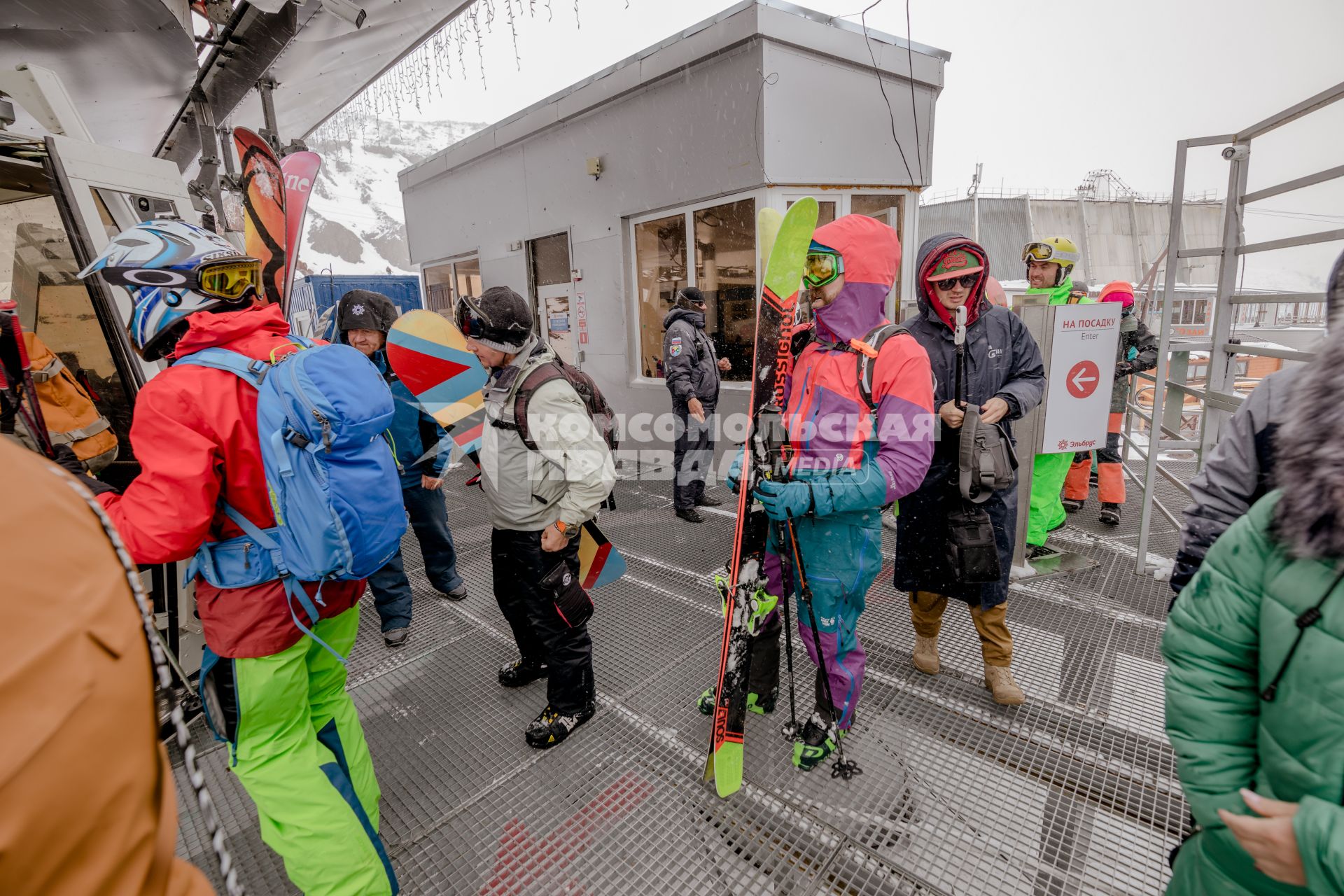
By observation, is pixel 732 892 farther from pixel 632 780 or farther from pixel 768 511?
pixel 768 511

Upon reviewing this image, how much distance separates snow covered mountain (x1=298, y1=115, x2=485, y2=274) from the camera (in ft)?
198

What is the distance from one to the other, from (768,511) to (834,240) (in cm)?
100

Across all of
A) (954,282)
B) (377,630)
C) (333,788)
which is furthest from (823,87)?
(333,788)

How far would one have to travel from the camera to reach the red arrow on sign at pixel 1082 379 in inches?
144

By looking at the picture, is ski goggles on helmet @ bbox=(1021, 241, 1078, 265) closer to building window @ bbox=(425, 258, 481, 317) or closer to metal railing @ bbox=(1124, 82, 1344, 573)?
metal railing @ bbox=(1124, 82, 1344, 573)

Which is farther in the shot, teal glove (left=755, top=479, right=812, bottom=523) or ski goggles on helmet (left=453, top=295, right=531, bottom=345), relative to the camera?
ski goggles on helmet (left=453, top=295, right=531, bottom=345)

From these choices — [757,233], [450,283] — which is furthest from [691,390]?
[450,283]

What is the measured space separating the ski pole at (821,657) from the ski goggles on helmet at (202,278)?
1.90 m

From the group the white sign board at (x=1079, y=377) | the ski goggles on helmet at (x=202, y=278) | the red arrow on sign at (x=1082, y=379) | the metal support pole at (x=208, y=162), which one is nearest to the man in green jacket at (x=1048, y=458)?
the white sign board at (x=1079, y=377)

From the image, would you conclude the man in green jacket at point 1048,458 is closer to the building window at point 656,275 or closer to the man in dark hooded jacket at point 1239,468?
the man in dark hooded jacket at point 1239,468

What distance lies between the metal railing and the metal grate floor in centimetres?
99

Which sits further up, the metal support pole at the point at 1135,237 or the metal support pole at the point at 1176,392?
the metal support pole at the point at 1135,237

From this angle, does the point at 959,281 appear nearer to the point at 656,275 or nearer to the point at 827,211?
the point at 827,211

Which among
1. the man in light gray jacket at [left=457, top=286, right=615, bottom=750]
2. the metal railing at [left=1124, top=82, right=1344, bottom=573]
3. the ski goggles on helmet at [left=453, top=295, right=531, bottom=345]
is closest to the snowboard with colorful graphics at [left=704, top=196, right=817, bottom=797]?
the man in light gray jacket at [left=457, top=286, right=615, bottom=750]
